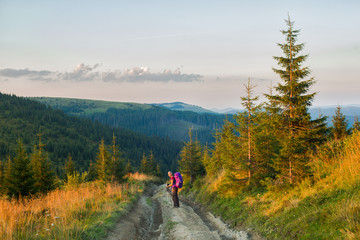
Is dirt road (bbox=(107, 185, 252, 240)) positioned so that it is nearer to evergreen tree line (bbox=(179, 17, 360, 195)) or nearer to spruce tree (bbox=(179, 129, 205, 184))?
evergreen tree line (bbox=(179, 17, 360, 195))

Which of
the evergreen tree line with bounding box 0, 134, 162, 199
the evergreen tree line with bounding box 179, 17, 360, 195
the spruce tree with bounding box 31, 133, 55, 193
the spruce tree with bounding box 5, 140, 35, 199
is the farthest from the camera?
the spruce tree with bounding box 31, 133, 55, 193

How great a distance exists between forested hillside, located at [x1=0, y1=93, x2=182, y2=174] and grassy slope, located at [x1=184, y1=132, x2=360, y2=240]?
3878 inches

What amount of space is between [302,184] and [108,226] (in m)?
8.03

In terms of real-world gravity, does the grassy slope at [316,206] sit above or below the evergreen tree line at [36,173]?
above

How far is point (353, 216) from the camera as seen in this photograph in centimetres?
528

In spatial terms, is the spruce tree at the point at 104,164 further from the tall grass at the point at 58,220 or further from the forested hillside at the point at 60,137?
the forested hillside at the point at 60,137

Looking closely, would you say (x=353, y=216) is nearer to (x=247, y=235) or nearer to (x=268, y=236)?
(x=268, y=236)

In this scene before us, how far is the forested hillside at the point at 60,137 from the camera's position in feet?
376

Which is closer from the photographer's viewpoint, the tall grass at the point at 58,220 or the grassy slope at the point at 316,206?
the grassy slope at the point at 316,206

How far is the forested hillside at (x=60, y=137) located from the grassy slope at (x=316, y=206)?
9850 centimetres

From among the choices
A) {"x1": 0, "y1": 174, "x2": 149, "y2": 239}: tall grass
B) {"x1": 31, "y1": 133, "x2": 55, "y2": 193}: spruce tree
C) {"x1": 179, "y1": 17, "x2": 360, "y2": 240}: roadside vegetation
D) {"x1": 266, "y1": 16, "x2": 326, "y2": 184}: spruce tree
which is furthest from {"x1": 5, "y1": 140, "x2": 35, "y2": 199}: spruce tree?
{"x1": 266, "y1": 16, "x2": 326, "y2": 184}: spruce tree

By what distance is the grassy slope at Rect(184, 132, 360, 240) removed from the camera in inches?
221

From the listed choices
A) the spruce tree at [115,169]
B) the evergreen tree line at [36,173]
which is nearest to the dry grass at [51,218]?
the evergreen tree line at [36,173]

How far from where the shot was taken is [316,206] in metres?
7.03
